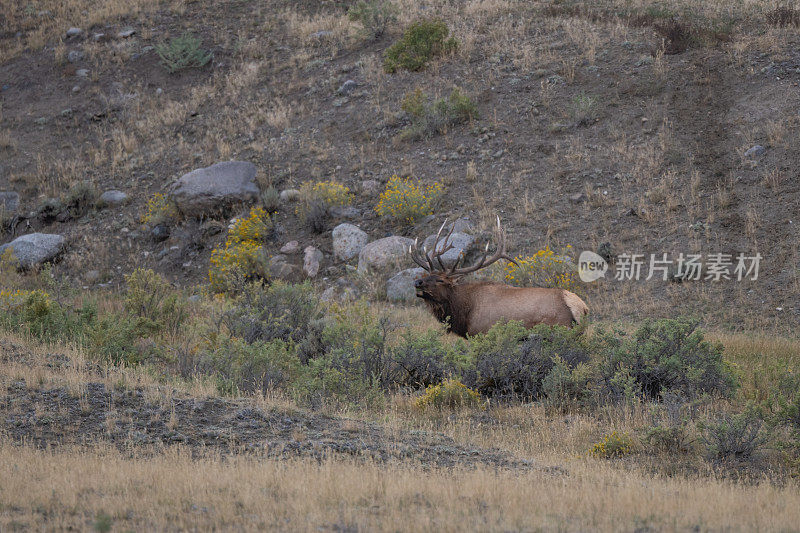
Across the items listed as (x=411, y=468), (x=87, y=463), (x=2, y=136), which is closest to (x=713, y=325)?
(x=411, y=468)

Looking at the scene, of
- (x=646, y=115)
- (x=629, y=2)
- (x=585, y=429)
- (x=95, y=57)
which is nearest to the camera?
(x=585, y=429)

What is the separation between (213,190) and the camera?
20094 mm

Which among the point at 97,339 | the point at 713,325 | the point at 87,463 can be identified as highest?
the point at 87,463

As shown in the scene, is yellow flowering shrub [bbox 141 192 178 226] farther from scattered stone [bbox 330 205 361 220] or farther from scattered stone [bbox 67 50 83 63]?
scattered stone [bbox 67 50 83 63]

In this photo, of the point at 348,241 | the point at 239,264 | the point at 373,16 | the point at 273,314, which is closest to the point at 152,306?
the point at 273,314

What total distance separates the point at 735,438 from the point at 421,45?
1867 centimetres

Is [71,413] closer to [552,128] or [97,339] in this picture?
[97,339]

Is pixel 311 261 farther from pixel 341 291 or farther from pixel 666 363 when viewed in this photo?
pixel 666 363

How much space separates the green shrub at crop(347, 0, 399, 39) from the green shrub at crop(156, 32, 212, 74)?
572 cm

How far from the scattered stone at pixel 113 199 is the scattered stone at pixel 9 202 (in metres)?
2.81

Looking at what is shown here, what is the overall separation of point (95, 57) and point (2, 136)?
16.3ft

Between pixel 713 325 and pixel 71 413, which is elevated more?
pixel 71 413

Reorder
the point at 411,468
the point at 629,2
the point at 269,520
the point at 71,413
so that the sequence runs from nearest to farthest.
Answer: the point at 269,520 → the point at 411,468 → the point at 71,413 → the point at 629,2

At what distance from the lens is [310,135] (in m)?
22.2
